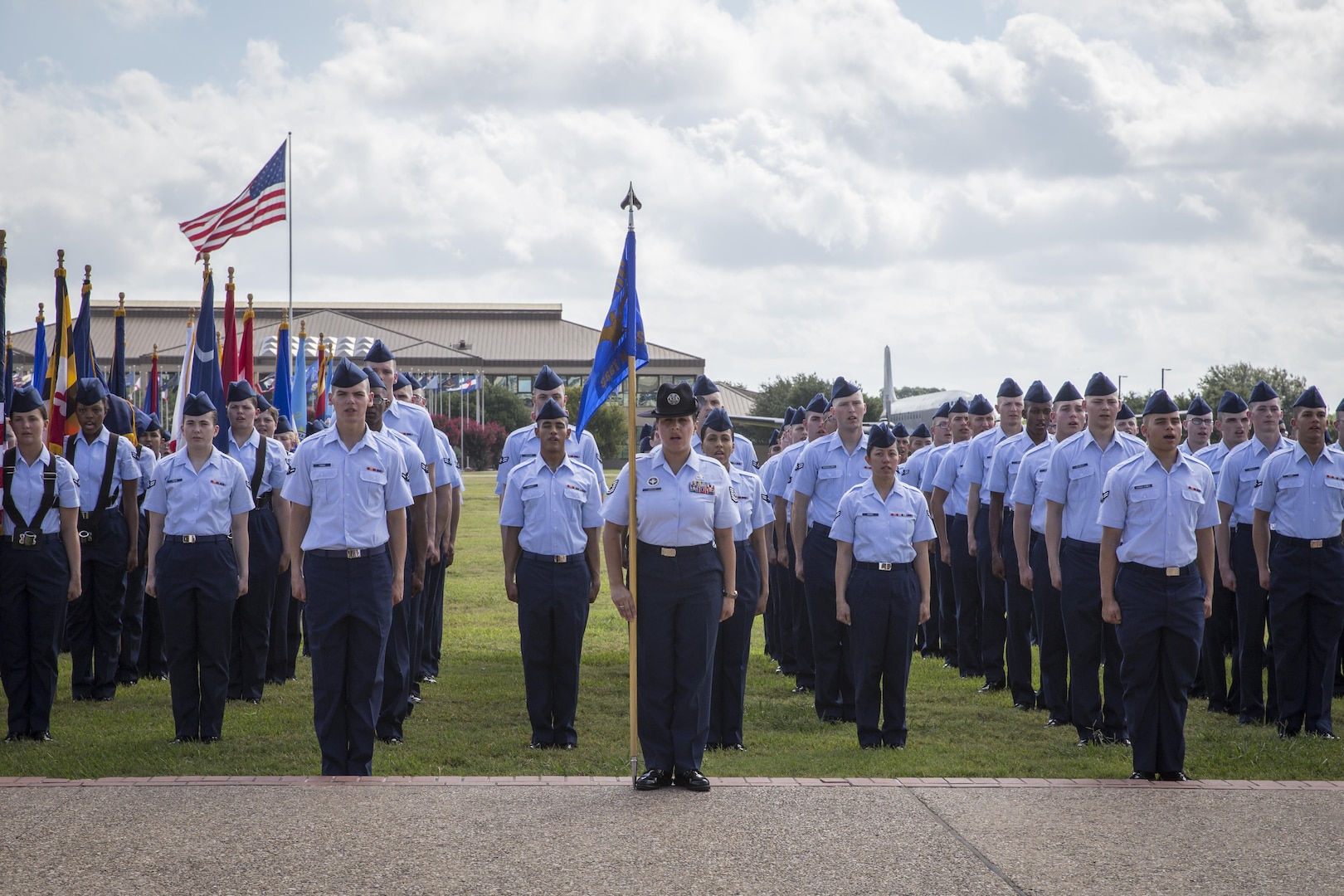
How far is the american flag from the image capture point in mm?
17953

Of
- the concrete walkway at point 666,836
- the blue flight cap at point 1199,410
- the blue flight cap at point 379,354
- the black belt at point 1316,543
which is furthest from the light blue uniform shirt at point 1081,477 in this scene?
the blue flight cap at point 379,354

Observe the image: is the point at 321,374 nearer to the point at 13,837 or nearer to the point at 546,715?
the point at 546,715

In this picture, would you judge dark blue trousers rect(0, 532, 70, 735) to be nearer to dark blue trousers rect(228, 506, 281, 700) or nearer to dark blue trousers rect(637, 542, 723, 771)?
dark blue trousers rect(228, 506, 281, 700)

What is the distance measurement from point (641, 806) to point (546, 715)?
2284 mm

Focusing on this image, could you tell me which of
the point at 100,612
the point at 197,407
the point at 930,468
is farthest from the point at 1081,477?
the point at 100,612

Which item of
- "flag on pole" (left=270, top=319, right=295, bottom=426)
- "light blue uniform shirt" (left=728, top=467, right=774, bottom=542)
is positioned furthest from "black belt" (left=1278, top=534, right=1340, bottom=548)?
"flag on pole" (left=270, top=319, right=295, bottom=426)

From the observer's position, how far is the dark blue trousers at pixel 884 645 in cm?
798

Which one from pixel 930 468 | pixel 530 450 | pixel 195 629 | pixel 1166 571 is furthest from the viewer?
pixel 930 468

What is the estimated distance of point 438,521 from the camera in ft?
30.8

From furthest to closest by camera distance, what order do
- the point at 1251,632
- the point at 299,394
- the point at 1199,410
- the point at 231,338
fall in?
1. the point at 299,394
2. the point at 231,338
3. the point at 1199,410
4. the point at 1251,632

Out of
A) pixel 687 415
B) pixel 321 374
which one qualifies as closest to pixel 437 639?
pixel 687 415

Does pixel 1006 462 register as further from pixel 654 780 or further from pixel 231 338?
pixel 231 338

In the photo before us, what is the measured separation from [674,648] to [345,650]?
1.87 metres

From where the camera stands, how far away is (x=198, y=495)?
27.0ft
